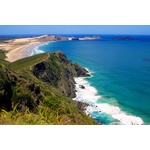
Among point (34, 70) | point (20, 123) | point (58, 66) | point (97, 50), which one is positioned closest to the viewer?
point (20, 123)

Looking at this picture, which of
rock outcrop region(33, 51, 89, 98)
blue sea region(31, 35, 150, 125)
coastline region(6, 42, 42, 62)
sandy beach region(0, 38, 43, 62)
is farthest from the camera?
rock outcrop region(33, 51, 89, 98)

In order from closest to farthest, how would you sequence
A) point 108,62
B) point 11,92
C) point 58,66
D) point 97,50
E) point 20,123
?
1. point 20,123
2. point 11,92
3. point 97,50
4. point 108,62
5. point 58,66

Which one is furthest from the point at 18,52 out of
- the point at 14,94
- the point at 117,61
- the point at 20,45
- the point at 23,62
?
the point at 117,61

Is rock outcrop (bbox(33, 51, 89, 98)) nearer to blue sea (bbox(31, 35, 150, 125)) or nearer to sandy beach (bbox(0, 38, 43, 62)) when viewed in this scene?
blue sea (bbox(31, 35, 150, 125))

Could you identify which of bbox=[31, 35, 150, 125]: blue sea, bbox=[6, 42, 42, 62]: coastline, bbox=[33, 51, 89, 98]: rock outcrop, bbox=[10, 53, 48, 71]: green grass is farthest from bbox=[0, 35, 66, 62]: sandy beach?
bbox=[33, 51, 89, 98]: rock outcrop

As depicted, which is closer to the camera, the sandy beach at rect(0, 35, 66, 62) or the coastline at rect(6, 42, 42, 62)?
the sandy beach at rect(0, 35, 66, 62)

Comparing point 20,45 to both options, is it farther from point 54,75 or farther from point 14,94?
point 54,75

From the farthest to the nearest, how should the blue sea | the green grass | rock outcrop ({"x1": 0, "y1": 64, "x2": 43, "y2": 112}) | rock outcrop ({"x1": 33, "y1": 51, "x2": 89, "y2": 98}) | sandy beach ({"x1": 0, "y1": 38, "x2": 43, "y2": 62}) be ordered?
rock outcrop ({"x1": 33, "y1": 51, "x2": 89, "y2": 98}), the green grass, the blue sea, sandy beach ({"x1": 0, "y1": 38, "x2": 43, "y2": 62}), rock outcrop ({"x1": 0, "y1": 64, "x2": 43, "y2": 112})

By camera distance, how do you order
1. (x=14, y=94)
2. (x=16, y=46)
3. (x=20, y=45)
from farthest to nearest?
(x=20, y=45) → (x=16, y=46) → (x=14, y=94)

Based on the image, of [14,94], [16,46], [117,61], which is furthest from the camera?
[117,61]
